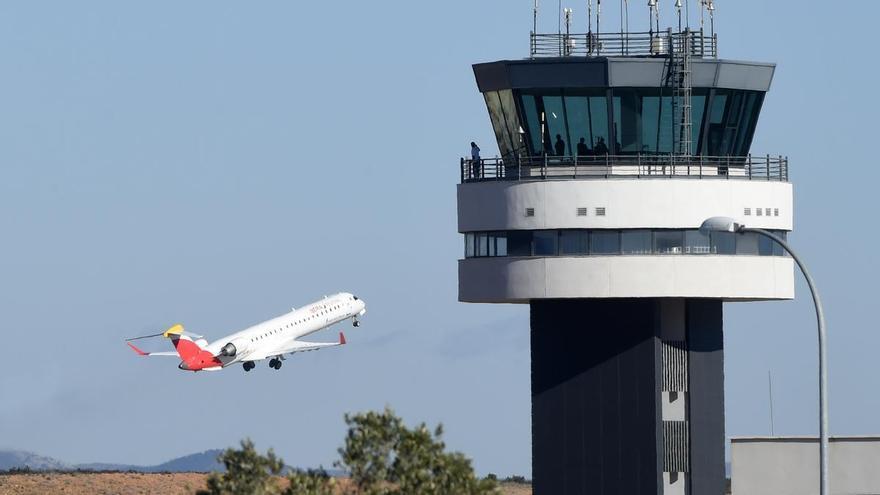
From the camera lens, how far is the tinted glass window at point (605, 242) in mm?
77875

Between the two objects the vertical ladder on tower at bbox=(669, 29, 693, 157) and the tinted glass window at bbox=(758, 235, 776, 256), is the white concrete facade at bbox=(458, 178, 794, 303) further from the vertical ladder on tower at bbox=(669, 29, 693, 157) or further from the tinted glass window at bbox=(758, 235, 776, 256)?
the vertical ladder on tower at bbox=(669, 29, 693, 157)

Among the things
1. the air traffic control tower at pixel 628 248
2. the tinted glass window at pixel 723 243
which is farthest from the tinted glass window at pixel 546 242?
the tinted glass window at pixel 723 243

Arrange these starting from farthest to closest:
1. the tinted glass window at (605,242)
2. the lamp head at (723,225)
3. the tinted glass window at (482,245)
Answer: the tinted glass window at (482,245) → the tinted glass window at (605,242) → the lamp head at (723,225)

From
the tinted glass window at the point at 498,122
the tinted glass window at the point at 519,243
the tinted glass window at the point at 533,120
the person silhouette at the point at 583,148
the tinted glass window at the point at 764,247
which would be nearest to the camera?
the tinted glass window at the point at 519,243

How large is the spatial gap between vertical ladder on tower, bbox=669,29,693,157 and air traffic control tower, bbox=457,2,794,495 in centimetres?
4

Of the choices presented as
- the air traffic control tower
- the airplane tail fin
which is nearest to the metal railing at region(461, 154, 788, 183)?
the air traffic control tower

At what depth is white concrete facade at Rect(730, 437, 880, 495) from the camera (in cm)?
8012

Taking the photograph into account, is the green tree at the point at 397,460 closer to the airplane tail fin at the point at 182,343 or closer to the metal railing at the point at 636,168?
the metal railing at the point at 636,168

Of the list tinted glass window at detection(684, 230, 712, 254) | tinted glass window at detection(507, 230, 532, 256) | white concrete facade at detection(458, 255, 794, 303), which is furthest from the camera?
tinted glass window at detection(507, 230, 532, 256)

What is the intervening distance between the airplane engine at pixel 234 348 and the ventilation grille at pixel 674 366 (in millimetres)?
63993

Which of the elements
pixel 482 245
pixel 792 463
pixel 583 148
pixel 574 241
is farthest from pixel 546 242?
pixel 792 463

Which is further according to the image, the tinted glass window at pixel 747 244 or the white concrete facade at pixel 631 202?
the tinted glass window at pixel 747 244

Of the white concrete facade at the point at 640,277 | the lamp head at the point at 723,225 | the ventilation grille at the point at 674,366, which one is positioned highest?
the white concrete facade at the point at 640,277

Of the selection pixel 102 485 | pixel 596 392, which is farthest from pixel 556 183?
pixel 102 485
